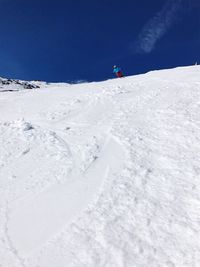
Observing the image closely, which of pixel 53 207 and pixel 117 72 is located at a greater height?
pixel 117 72

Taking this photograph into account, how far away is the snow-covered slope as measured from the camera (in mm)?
4375

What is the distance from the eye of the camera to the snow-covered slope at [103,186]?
14.4 ft

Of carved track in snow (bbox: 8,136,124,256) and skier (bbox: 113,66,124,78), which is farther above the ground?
skier (bbox: 113,66,124,78)

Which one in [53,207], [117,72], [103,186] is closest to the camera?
[53,207]

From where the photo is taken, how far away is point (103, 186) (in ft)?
19.6

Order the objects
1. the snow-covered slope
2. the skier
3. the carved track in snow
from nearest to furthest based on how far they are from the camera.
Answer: the snow-covered slope
the carved track in snow
the skier

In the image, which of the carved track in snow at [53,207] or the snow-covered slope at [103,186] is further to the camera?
the carved track in snow at [53,207]

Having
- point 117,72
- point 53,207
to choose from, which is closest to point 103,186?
point 53,207

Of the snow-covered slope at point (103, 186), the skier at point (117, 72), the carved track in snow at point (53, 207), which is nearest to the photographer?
the snow-covered slope at point (103, 186)

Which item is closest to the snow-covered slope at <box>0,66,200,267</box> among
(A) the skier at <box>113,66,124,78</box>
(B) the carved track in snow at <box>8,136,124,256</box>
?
(B) the carved track in snow at <box>8,136,124,256</box>

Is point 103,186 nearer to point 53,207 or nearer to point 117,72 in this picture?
point 53,207

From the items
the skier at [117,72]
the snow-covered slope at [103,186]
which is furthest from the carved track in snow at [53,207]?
the skier at [117,72]

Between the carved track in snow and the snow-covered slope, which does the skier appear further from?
the carved track in snow

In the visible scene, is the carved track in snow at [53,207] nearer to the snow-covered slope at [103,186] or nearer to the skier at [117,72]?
the snow-covered slope at [103,186]
